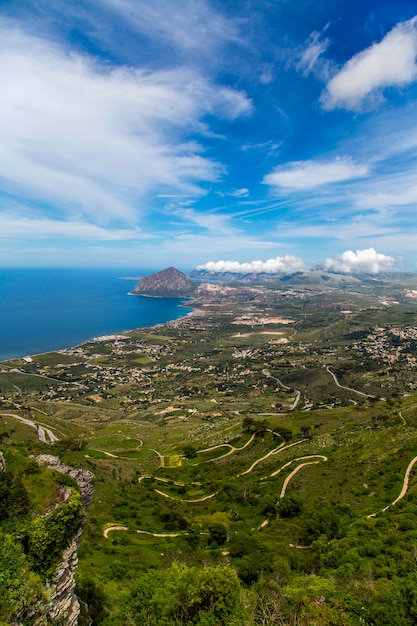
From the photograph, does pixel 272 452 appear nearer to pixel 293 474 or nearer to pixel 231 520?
pixel 293 474

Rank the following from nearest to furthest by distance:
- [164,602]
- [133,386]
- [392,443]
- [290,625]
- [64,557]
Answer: [64,557] < [290,625] < [164,602] < [392,443] < [133,386]

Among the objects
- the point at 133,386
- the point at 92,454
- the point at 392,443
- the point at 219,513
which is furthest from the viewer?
the point at 133,386

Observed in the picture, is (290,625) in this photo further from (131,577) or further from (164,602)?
(131,577)

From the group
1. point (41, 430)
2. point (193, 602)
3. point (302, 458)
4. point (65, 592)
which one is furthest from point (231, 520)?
point (41, 430)

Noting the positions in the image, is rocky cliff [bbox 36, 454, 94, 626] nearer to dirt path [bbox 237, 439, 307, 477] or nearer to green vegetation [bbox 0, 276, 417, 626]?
green vegetation [bbox 0, 276, 417, 626]

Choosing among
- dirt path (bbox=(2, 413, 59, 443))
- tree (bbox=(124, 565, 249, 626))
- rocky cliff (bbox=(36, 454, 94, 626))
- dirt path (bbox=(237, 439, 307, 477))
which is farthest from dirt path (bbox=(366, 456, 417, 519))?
dirt path (bbox=(2, 413, 59, 443))

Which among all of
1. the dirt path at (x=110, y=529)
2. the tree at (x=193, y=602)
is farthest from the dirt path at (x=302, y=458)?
the tree at (x=193, y=602)

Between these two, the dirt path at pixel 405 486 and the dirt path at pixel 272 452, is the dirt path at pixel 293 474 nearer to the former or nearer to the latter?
the dirt path at pixel 272 452

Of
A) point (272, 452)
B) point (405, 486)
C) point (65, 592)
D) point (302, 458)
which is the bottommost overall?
point (272, 452)

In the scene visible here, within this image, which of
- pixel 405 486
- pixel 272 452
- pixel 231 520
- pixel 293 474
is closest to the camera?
pixel 405 486

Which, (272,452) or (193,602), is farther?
(272,452)

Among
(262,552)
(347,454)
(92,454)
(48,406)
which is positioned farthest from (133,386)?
(262,552)
